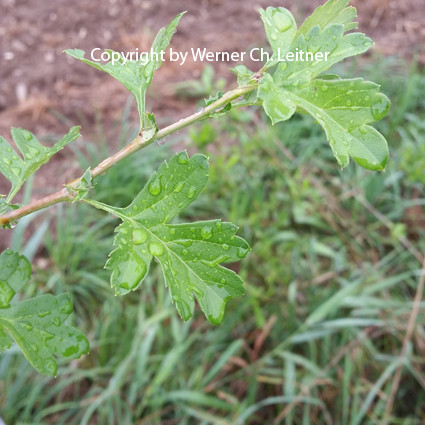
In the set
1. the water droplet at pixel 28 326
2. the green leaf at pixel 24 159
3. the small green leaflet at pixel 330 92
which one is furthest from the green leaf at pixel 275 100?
the water droplet at pixel 28 326

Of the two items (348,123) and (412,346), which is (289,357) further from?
(348,123)

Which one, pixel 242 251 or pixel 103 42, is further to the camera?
pixel 103 42

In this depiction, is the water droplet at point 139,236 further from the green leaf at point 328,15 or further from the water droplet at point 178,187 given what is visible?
the green leaf at point 328,15

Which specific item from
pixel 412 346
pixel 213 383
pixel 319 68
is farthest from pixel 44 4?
pixel 319 68

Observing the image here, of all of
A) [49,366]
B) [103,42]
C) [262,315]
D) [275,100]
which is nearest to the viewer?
[275,100]

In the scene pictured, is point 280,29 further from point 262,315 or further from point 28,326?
point 262,315

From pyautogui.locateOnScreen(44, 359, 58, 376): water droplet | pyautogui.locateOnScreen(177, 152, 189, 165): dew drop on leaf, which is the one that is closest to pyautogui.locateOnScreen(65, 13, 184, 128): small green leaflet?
pyautogui.locateOnScreen(177, 152, 189, 165): dew drop on leaf

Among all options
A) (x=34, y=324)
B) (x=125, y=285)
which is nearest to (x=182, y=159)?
(x=125, y=285)

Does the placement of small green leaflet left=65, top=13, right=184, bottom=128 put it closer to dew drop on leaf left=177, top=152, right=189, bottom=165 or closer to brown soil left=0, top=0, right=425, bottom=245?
dew drop on leaf left=177, top=152, right=189, bottom=165
